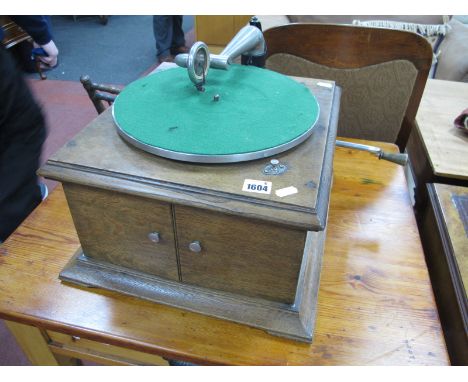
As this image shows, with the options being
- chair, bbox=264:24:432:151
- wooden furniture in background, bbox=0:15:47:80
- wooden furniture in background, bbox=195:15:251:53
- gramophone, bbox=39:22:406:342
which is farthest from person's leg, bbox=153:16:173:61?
gramophone, bbox=39:22:406:342

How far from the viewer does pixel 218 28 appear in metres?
3.46

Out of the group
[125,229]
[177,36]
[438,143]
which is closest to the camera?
[125,229]

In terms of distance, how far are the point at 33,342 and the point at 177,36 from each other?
3.32 metres

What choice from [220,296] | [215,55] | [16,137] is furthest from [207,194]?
[16,137]

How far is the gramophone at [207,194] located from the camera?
0.54m

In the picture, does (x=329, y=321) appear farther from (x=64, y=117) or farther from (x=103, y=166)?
(x=64, y=117)

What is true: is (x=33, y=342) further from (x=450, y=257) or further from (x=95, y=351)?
(x=450, y=257)

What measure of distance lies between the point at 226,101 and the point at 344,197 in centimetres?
43

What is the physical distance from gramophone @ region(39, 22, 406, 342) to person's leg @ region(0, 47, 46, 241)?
0.81ft

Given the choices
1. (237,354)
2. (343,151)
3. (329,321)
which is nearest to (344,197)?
(343,151)

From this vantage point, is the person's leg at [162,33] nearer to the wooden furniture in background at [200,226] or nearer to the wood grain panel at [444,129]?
the wood grain panel at [444,129]

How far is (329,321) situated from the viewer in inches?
25.9

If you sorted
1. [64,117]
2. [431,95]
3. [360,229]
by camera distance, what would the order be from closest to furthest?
1. [360,229]
2. [431,95]
3. [64,117]

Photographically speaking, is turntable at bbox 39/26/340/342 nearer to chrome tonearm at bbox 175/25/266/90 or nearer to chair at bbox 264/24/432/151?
chrome tonearm at bbox 175/25/266/90
